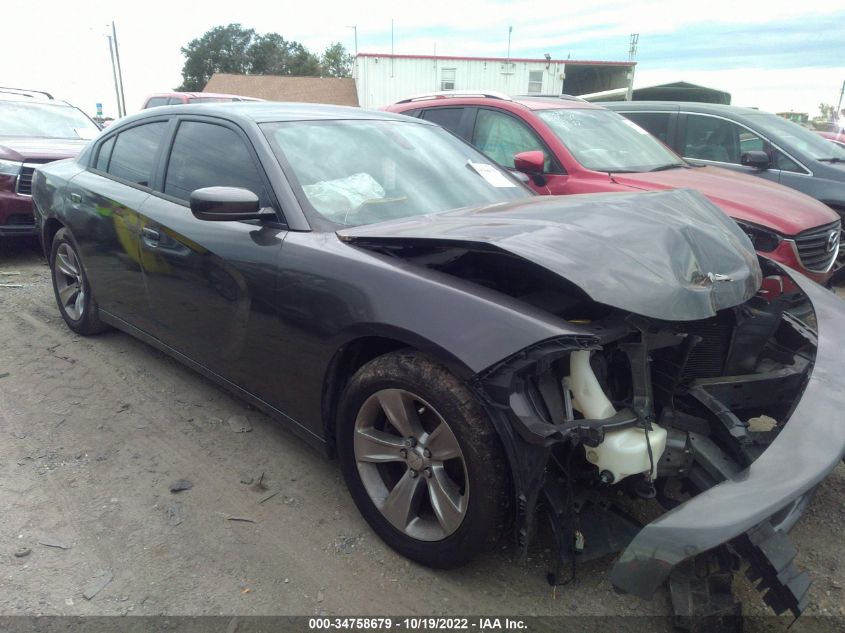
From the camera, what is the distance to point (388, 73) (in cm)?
2272

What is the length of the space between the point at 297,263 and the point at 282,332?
303 millimetres

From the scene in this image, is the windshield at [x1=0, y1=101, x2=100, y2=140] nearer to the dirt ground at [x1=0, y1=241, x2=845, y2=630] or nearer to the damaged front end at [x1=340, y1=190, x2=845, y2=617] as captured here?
the dirt ground at [x1=0, y1=241, x2=845, y2=630]

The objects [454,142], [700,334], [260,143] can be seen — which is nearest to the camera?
[700,334]

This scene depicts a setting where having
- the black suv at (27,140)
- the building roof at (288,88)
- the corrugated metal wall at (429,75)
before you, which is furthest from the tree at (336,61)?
the black suv at (27,140)

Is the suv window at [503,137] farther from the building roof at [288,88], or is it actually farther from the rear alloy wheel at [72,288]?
the building roof at [288,88]

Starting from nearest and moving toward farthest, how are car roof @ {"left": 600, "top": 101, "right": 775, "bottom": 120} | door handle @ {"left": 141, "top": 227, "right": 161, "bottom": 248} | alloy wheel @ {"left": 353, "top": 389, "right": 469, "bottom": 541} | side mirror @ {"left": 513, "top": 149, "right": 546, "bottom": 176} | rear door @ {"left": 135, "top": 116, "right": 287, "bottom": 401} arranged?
alloy wheel @ {"left": 353, "top": 389, "right": 469, "bottom": 541}
rear door @ {"left": 135, "top": 116, "right": 287, "bottom": 401}
door handle @ {"left": 141, "top": 227, "right": 161, "bottom": 248}
side mirror @ {"left": 513, "top": 149, "right": 546, "bottom": 176}
car roof @ {"left": 600, "top": 101, "right": 775, "bottom": 120}

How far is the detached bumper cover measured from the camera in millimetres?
1543

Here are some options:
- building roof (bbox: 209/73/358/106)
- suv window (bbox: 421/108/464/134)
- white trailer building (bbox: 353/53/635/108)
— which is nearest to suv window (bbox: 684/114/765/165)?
suv window (bbox: 421/108/464/134)

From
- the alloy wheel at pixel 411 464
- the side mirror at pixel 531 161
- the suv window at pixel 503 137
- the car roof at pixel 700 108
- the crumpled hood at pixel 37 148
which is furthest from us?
the car roof at pixel 700 108

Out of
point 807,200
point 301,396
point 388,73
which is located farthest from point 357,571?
point 388,73

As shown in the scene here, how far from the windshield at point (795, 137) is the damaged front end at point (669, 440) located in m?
4.55

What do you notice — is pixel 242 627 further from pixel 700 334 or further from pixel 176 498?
pixel 700 334

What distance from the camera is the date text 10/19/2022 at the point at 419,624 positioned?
2.07 meters

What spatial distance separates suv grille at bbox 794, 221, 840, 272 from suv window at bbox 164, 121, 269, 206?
3612mm
